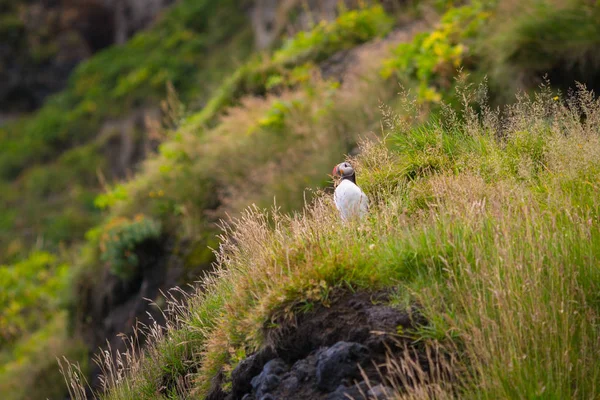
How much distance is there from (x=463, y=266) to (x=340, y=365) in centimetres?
95

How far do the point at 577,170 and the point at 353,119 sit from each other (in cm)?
536

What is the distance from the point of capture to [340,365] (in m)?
4.14

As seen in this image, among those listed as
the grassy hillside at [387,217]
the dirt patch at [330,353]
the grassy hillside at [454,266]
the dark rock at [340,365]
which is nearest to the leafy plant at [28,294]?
the grassy hillside at [387,217]

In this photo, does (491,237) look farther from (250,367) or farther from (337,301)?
(250,367)

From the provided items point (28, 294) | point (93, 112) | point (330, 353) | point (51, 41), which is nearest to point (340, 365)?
point (330, 353)

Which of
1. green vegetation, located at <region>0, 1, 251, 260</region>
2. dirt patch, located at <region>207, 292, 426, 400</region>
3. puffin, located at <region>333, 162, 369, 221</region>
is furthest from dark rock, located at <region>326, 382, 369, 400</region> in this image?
green vegetation, located at <region>0, 1, 251, 260</region>

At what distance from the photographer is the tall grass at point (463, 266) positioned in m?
3.77

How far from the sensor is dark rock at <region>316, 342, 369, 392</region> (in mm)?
4109

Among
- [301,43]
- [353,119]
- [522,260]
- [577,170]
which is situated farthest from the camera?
[301,43]

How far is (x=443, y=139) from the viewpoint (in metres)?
6.11

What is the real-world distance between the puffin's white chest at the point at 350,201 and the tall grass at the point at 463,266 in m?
0.08

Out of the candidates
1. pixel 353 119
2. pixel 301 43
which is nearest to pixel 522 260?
pixel 353 119

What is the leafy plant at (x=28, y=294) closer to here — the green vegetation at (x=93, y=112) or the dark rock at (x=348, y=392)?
the green vegetation at (x=93, y=112)

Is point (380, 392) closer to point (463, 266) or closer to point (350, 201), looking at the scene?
point (463, 266)
